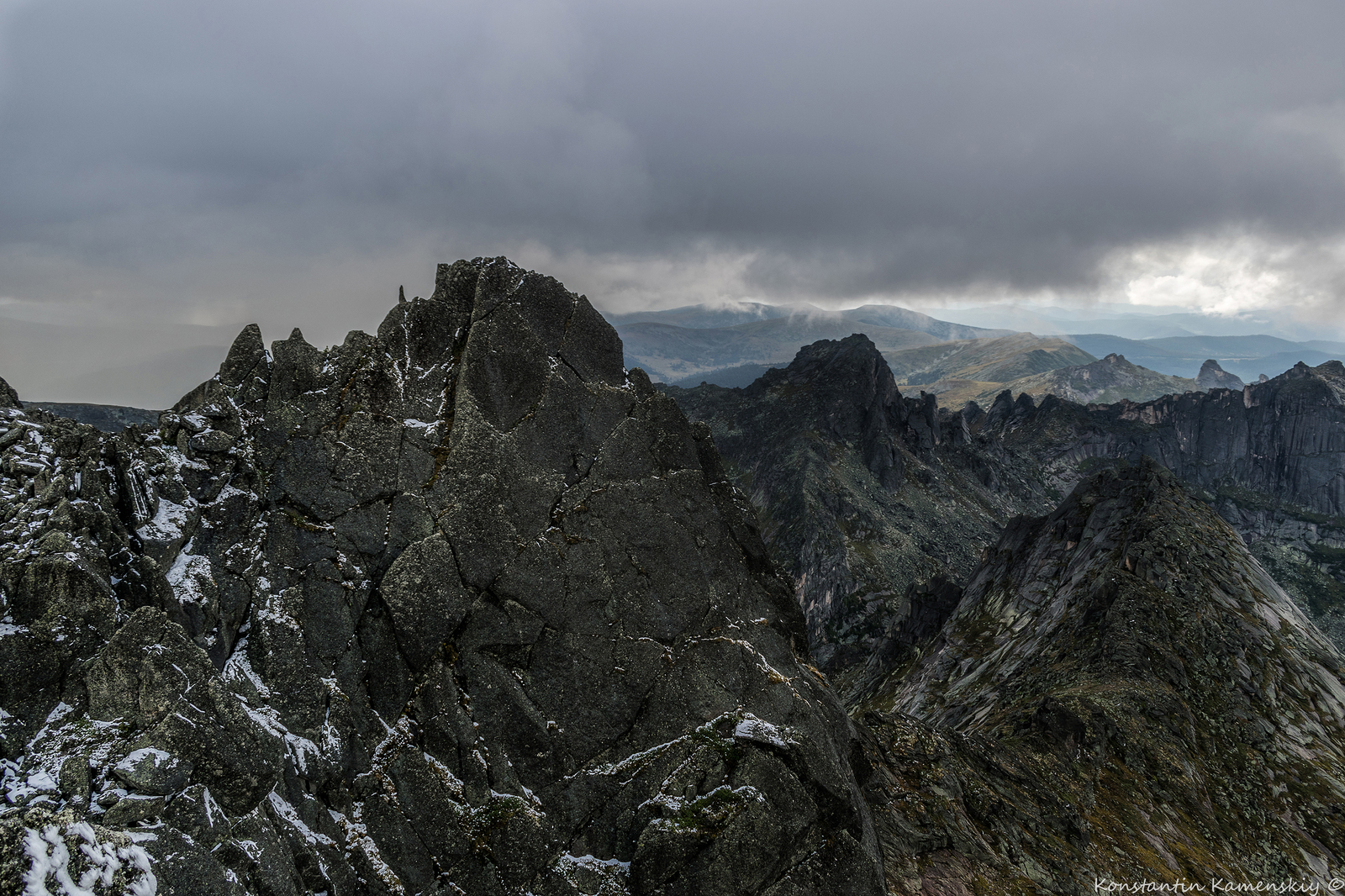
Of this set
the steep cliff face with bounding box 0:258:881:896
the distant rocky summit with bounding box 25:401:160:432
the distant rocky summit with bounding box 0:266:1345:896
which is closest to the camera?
the distant rocky summit with bounding box 0:266:1345:896

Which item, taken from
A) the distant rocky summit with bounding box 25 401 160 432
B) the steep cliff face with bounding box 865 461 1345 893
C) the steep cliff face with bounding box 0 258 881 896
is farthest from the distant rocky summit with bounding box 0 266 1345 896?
the distant rocky summit with bounding box 25 401 160 432

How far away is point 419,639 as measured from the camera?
83.5 ft

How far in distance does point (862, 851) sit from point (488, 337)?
29.6 metres

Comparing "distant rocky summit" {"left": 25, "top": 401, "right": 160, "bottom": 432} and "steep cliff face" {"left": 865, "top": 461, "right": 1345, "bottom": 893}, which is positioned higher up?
"distant rocky summit" {"left": 25, "top": 401, "right": 160, "bottom": 432}

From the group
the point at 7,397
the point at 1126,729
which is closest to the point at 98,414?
the point at 7,397

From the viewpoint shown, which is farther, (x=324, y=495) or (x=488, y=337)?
(x=488, y=337)

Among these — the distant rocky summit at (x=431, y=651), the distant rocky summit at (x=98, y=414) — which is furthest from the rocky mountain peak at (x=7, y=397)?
the distant rocky summit at (x=98, y=414)

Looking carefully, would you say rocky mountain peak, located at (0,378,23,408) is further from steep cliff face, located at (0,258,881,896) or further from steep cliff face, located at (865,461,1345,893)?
steep cliff face, located at (865,461,1345,893)

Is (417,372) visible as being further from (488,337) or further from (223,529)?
(223,529)

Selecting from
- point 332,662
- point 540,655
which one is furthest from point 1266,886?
point 332,662

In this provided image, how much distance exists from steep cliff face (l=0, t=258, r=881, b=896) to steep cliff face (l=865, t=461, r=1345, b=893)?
14996 millimetres

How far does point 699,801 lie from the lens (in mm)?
26000

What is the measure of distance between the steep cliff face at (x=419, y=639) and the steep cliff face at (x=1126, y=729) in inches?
590

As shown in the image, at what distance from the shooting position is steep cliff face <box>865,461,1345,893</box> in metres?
39.7
